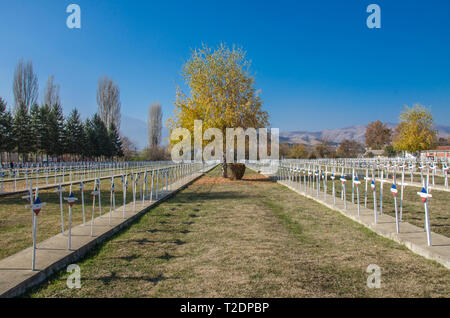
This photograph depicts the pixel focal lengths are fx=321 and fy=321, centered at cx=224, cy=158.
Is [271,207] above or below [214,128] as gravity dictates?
below

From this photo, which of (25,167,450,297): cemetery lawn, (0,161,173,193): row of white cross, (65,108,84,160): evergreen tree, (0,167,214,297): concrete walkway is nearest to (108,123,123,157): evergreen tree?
(65,108,84,160): evergreen tree

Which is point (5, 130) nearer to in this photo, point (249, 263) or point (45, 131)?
point (45, 131)

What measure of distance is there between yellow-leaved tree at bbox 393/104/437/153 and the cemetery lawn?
4279 cm

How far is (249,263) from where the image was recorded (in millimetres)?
5418

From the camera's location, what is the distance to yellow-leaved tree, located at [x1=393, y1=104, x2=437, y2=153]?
147 ft

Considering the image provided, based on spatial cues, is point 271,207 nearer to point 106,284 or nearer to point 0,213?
point 106,284

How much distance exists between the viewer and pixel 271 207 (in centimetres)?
1219

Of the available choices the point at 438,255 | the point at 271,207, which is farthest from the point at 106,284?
the point at 271,207

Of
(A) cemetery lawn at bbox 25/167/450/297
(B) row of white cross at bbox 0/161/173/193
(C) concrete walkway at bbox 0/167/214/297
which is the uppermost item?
(B) row of white cross at bbox 0/161/173/193

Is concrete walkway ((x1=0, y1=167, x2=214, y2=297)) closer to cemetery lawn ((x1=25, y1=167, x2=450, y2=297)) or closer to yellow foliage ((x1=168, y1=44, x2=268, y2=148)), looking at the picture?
cemetery lawn ((x1=25, y1=167, x2=450, y2=297))

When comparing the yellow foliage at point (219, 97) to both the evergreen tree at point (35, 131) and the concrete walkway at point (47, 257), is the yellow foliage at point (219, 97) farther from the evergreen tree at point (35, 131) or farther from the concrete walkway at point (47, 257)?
the evergreen tree at point (35, 131)

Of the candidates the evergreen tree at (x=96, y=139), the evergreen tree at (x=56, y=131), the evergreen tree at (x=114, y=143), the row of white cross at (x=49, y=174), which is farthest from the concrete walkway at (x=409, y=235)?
the evergreen tree at (x=114, y=143)

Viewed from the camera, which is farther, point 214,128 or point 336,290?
point 214,128
